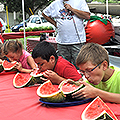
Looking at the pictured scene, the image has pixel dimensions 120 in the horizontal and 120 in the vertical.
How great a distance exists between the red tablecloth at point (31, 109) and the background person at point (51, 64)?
413 millimetres

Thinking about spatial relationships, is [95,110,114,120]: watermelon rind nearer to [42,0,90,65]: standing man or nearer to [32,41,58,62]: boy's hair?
[32,41,58,62]: boy's hair

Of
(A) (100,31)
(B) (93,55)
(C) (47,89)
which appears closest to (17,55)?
(C) (47,89)

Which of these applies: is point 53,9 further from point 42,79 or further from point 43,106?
point 43,106

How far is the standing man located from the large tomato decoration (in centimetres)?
143

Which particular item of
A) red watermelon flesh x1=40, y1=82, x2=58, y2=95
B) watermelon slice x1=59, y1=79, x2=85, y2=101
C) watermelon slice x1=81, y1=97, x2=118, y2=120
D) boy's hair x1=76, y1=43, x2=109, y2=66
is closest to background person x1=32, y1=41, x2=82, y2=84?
red watermelon flesh x1=40, y1=82, x2=58, y2=95

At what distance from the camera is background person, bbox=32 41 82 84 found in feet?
7.45

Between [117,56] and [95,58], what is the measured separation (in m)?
3.47

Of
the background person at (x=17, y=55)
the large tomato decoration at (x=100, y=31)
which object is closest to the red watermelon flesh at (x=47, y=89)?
the background person at (x=17, y=55)

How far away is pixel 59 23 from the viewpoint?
388cm

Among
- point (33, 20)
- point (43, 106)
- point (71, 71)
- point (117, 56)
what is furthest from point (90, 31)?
point (33, 20)

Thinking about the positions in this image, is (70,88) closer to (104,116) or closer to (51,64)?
(104,116)

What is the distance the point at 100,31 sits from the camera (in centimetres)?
519

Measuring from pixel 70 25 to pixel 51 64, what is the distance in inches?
62.8

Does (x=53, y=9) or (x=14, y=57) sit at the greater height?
(x=53, y=9)
